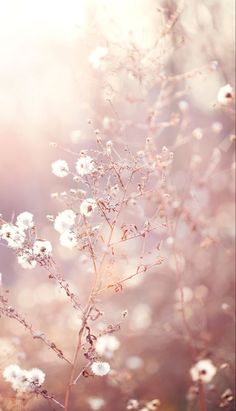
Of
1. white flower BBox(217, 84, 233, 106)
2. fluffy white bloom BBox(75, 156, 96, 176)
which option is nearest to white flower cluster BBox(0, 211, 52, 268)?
fluffy white bloom BBox(75, 156, 96, 176)

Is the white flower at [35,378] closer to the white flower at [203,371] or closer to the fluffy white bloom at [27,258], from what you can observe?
the fluffy white bloom at [27,258]

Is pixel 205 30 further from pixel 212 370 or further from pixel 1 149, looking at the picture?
pixel 1 149

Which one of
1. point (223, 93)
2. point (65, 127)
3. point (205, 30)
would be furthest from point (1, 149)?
point (223, 93)

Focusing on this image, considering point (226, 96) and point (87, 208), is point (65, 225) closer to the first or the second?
point (87, 208)

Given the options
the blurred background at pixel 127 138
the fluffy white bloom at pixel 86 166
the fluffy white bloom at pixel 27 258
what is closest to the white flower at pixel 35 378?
the fluffy white bloom at pixel 27 258

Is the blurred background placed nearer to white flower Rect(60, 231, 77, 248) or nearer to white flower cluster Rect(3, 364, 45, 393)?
white flower Rect(60, 231, 77, 248)

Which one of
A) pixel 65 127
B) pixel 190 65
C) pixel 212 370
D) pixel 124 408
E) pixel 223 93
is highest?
pixel 65 127
